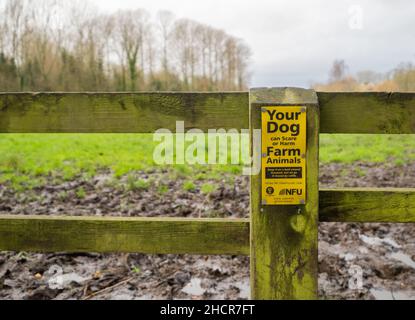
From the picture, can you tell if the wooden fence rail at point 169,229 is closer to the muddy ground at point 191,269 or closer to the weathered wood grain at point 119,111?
the weathered wood grain at point 119,111

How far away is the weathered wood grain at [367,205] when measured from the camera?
1.89m

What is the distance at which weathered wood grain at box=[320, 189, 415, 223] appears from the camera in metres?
1.89

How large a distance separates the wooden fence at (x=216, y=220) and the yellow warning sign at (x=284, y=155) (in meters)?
0.06

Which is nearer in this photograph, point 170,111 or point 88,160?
point 170,111

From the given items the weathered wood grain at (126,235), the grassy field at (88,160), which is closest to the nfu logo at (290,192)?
the weathered wood grain at (126,235)

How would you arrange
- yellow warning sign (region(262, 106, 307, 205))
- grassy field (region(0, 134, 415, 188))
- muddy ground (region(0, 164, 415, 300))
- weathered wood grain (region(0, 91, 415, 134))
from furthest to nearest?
grassy field (region(0, 134, 415, 188)) < muddy ground (region(0, 164, 415, 300)) < weathered wood grain (region(0, 91, 415, 134)) < yellow warning sign (region(262, 106, 307, 205))

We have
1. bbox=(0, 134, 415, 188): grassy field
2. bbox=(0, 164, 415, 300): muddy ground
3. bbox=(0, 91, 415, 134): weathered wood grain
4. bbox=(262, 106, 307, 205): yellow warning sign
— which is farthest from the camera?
bbox=(0, 134, 415, 188): grassy field

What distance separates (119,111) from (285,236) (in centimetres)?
101

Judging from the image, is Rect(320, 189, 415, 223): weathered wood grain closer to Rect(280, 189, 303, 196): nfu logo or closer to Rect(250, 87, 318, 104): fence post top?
Rect(280, 189, 303, 196): nfu logo

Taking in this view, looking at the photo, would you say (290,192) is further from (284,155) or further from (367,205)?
(367,205)

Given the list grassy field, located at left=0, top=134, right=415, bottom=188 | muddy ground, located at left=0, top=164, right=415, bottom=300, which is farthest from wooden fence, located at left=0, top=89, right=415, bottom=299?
grassy field, located at left=0, top=134, right=415, bottom=188

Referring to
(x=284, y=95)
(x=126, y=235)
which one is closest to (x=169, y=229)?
(x=126, y=235)

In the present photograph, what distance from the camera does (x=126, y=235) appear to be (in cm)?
196

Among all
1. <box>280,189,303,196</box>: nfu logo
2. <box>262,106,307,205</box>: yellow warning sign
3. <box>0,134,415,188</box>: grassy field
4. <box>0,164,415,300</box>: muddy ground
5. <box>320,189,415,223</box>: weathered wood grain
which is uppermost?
<box>262,106,307,205</box>: yellow warning sign
